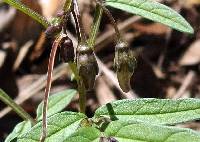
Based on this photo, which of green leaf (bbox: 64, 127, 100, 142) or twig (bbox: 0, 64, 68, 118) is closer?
green leaf (bbox: 64, 127, 100, 142)

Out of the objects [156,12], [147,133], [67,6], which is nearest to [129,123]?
[147,133]

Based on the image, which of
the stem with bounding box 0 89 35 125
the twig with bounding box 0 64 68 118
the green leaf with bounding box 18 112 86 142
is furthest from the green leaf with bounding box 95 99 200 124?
the twig with bounding box 0 64 68 118

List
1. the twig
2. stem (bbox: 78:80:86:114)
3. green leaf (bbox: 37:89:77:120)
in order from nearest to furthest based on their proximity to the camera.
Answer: stem (bbox: 78:80:86:114)
green leaf (bbox: 37:89:77:120)
the twig

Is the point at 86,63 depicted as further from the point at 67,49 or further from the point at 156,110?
the point at 156,110

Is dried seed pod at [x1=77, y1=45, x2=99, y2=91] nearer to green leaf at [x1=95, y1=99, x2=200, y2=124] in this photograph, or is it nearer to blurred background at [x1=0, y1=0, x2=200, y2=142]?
green leaf at [x1=95, y1=99, x2=200, y2=124]

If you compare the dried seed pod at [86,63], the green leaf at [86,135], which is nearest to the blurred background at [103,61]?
the dried seed pod at [86,63]
